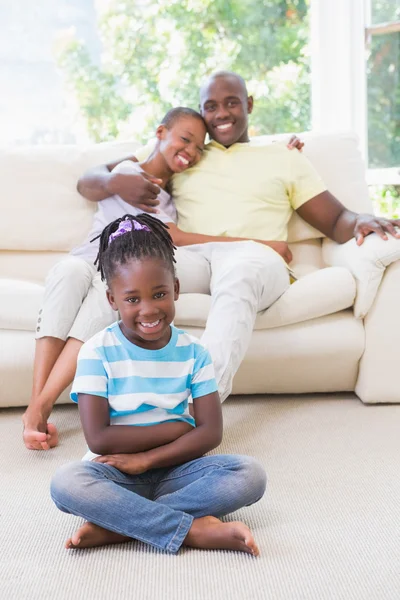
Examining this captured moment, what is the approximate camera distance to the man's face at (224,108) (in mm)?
2559

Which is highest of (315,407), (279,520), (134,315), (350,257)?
(134,315)

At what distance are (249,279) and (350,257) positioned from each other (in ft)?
1.36

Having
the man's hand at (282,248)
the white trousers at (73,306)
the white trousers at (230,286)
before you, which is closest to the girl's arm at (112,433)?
the white trousers at (230,286)

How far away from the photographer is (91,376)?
4.84 ft

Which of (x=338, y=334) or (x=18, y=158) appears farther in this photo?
(x=18, y=158)

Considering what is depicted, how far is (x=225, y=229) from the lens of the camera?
8.20ft

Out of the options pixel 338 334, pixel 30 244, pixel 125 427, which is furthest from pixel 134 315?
pixel 30 244

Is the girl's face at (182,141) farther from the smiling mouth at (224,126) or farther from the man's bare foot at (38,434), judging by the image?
the man's bare foot at (38,434)

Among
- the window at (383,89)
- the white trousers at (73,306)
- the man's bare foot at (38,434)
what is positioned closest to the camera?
the man's bare foot at (38,434)

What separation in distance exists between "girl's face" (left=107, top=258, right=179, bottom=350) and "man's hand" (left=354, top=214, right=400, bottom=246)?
1.02m

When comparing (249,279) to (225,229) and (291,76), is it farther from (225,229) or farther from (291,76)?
(291,76)

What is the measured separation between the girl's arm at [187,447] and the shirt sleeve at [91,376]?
5.0 inches

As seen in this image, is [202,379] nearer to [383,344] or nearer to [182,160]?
[383,344]

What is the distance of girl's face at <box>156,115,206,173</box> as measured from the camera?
8.03ft
